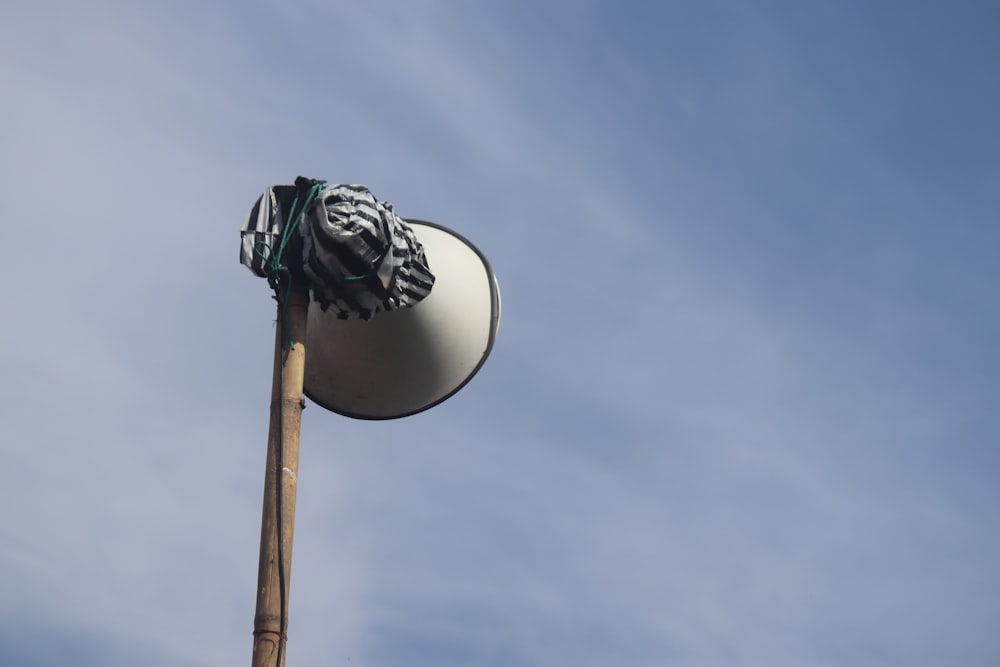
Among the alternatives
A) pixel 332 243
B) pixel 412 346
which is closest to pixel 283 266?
pixel 332 243

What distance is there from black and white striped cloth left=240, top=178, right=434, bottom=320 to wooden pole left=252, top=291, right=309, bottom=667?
0.86 ft

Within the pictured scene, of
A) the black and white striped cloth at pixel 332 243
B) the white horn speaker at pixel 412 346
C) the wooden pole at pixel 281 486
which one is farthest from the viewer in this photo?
the white horn speaker at pixel 412 346

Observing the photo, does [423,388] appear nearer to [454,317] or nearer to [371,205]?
[454,317]

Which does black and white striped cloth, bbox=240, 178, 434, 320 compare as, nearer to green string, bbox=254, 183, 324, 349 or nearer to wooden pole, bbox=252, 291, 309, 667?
green string, bbox=254, 183, 324, 349

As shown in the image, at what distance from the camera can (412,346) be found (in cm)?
1099

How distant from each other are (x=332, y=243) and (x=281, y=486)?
75.4 inches

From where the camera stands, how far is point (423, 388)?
37.1 ft

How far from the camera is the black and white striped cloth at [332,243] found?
9570 millimetres

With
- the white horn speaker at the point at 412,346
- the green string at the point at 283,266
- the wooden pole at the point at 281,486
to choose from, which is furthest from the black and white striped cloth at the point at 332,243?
the white horn speaker at the point at 412,346

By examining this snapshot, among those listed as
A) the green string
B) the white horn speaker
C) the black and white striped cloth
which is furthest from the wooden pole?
the white horn speaker

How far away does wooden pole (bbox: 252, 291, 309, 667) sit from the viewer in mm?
8461

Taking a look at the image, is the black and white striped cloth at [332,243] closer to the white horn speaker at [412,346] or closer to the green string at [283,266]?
the green string at [283,266]

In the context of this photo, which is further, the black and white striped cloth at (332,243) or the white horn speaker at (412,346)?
the white horn speaker at (412,346)

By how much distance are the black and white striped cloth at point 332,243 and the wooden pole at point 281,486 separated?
264 mm
